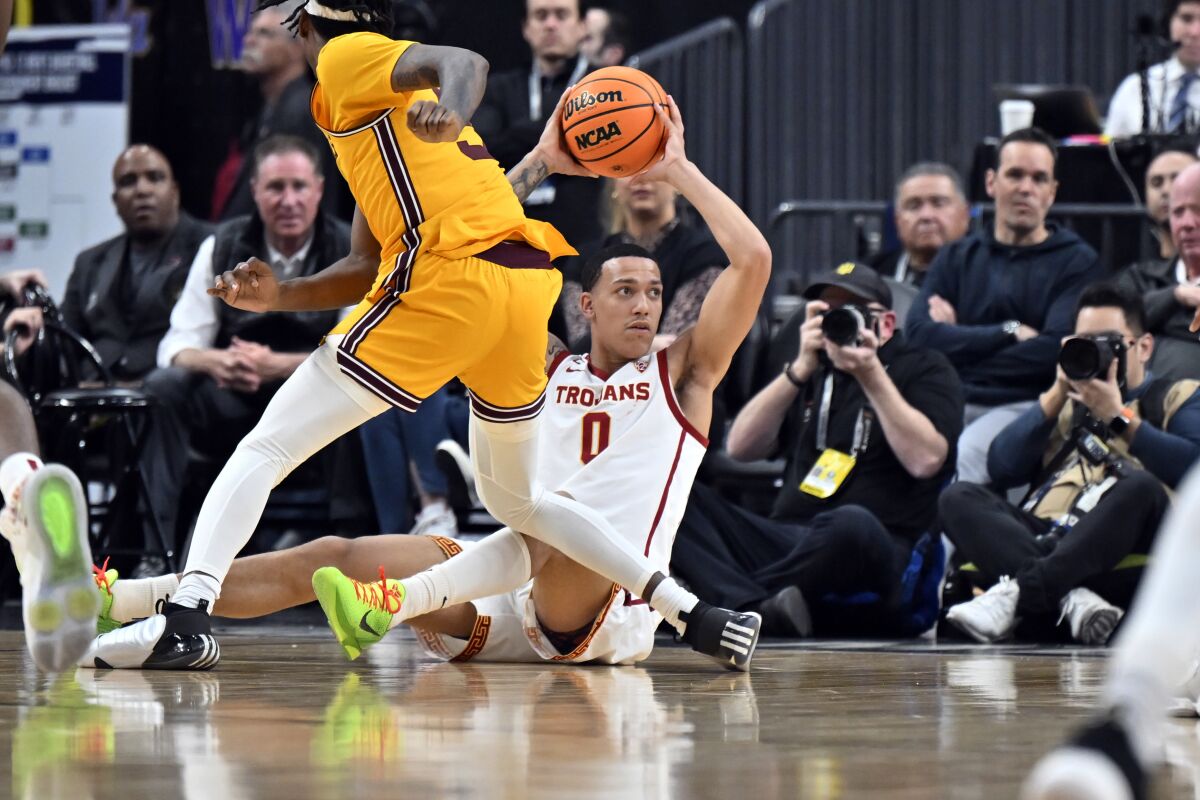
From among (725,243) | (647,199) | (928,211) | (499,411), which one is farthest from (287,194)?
(499,411)

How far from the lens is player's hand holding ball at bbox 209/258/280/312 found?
3.93 m

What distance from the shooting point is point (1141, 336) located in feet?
18.4

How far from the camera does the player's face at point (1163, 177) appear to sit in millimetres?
6477

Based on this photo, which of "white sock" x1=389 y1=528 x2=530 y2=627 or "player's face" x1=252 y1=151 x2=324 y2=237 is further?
"player's face" x1=252 y1=151 x2=324 y2=237

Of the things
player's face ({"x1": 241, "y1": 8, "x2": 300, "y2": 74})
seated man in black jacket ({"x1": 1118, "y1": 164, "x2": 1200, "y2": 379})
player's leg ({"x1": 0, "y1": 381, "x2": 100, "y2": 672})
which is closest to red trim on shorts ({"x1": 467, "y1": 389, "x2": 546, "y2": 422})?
player's leg ({"x1": 0, "y1": 381, "x2": 100, "y2": 672})

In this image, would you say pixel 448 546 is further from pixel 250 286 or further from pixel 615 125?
pixel 615 125

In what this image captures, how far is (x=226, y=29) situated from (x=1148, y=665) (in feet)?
28.2

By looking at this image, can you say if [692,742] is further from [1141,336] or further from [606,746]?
[1141,336]

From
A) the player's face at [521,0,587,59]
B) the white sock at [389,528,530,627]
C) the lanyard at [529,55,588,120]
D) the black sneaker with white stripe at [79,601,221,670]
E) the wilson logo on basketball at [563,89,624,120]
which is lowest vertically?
the black sneaker with white stripe at [79,601,221,670]

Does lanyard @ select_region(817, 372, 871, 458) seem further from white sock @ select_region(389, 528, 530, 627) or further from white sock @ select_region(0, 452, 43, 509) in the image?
white sock @ select_region(0, 452, 43, 509)

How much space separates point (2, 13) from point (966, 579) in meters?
3.56

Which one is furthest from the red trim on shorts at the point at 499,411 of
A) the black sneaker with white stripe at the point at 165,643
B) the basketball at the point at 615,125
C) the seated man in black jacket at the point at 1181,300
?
the seated man in black jacket at the point at 1181,300

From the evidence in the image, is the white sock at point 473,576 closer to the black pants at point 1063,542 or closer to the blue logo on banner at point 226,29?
the black pants at point 1063,542

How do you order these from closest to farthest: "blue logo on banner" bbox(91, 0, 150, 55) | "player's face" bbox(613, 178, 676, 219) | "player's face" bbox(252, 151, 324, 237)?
"player's face" bbox(613, 178, 676, 219)
"player's face" bbox(252, 151, 324, 237)
"blue logo on banner" bbox(91, 0, 150, 55)
